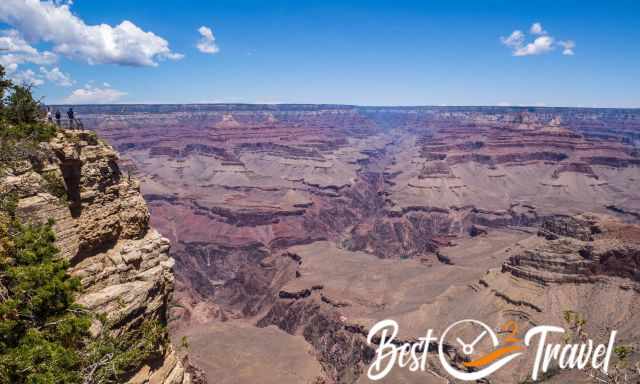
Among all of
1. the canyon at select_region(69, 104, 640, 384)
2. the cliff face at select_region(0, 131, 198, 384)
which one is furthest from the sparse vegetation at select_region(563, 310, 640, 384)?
the canyon at select_region(69, 104, 640, 384)

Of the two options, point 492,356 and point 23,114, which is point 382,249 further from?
point 23,114

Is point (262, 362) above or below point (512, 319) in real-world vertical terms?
below

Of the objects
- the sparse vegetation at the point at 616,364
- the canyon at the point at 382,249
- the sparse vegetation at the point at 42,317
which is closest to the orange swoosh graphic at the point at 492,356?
the canyon at the point at 382,249

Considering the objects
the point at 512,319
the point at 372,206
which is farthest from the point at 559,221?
the point at 372,206

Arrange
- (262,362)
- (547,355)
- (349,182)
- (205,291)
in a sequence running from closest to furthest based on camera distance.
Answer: (547,355), (262,362), (205,291), (349,182)

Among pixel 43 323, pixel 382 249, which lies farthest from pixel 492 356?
pixel 382 249

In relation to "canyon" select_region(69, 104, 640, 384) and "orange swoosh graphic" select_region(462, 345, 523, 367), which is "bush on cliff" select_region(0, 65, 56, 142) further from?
"orange swoosh graphic" select_region(462, 345, 523, 367)

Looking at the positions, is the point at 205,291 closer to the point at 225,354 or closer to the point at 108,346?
the point at 225,354
